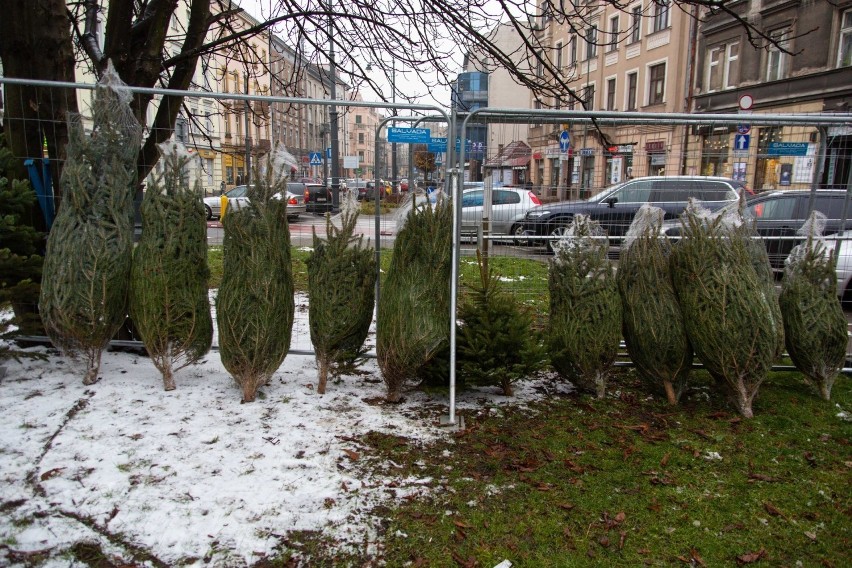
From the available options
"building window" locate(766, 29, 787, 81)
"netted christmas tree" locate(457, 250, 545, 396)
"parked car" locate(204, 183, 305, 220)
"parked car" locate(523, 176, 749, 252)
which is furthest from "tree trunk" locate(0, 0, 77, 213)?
"building window" locate(766, 29, 787, 81)

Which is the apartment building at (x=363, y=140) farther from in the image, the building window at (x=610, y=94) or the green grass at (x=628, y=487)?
the building window at (x=610, y=94)

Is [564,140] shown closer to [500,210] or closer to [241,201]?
[500,210]

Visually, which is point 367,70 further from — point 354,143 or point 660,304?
point 660,304

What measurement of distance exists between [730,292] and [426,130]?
242cm

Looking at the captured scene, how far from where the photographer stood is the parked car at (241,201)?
378cm

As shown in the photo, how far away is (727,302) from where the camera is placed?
3861 mm

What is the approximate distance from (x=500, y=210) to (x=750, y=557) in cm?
299

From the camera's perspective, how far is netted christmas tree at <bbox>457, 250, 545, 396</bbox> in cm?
396

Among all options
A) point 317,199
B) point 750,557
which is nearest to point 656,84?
point 317,199

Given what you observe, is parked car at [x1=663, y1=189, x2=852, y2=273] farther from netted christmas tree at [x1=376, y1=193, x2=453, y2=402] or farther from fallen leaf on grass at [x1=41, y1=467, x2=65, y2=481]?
fallen leaf on grass at [x1=41, y1=467, x2=65, y2=481]

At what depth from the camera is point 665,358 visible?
13.3 feet

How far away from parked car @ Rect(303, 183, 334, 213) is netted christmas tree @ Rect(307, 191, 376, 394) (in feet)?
0.49

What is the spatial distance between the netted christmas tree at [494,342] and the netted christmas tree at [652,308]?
0.74 meters

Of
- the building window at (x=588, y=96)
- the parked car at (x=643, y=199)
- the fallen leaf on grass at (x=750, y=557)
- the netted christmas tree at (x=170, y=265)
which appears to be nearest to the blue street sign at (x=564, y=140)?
the parked car at (x=643, y=199)
